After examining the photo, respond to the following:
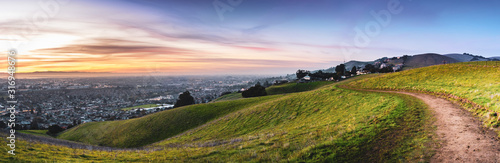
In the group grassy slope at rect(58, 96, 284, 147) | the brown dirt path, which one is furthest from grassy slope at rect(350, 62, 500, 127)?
grassy slope at rect(58, 96, 284, 147)

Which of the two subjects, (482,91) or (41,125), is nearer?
(482,91)

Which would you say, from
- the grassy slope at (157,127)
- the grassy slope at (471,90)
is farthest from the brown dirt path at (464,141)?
the grassy slope at (157,127)

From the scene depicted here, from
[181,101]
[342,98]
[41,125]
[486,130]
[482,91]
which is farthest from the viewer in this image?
[181,101]

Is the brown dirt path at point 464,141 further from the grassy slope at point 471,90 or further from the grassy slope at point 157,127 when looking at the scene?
the grassy slope at point 157,127

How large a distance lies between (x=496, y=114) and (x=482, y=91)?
10063mm

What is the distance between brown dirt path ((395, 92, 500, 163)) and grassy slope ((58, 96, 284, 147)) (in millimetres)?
36460

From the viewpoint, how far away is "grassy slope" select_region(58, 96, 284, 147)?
40222 millimetres

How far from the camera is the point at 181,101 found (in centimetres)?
10594

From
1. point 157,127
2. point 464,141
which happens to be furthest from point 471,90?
point 157,127

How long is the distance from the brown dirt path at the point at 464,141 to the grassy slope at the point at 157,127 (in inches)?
1435

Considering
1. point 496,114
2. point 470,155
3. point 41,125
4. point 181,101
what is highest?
point 496,114

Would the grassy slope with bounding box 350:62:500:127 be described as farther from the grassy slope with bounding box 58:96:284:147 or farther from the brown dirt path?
the grassy slope with bounding box 58:96:284:147

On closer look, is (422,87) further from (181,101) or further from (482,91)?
(181,101)

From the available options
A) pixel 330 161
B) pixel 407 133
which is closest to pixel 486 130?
pixel 407 133
